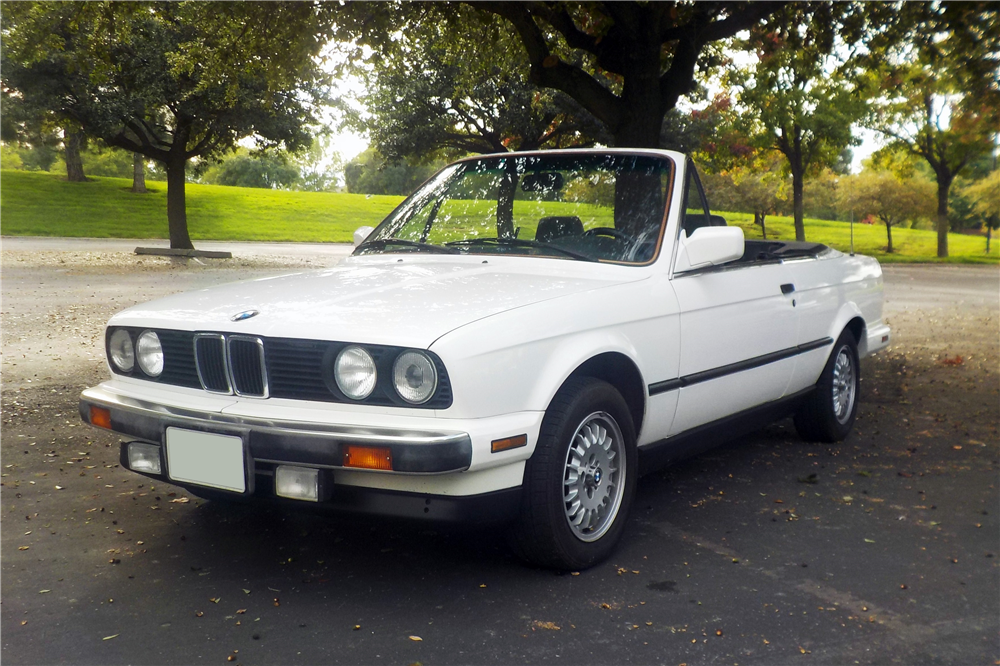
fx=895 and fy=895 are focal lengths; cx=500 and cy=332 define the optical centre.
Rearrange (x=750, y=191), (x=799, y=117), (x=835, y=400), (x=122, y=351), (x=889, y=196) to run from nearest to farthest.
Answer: (x=122, y=351), (x=835, y=400), (x=799, y=117), (x=889, y=196), (x=750, y=191)

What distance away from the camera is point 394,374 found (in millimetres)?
2959

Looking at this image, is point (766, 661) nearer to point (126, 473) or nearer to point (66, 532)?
point (66, 532)

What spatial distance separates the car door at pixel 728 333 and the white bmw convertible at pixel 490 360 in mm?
14

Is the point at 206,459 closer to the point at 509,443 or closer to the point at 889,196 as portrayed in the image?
the point at 509,443

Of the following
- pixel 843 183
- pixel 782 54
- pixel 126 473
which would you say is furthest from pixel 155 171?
pixel 126 473

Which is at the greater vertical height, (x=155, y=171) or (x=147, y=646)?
(x=155, y=171)

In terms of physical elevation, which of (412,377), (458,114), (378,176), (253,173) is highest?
(253,173)

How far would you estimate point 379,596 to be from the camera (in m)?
3.21

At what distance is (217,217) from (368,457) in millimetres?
47318

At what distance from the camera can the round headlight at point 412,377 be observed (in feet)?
9.62

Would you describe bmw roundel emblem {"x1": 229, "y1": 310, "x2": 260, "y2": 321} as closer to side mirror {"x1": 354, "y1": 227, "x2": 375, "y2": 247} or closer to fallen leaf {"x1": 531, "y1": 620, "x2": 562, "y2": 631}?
fallen leaf {"x1": 531, "y1": 620, "x2": 562, "y2": 631}

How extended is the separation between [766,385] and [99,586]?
3269 millimetres

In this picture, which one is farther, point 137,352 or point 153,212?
point 153,212

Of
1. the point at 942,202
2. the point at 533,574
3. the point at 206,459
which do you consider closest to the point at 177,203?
the point at 206,459
